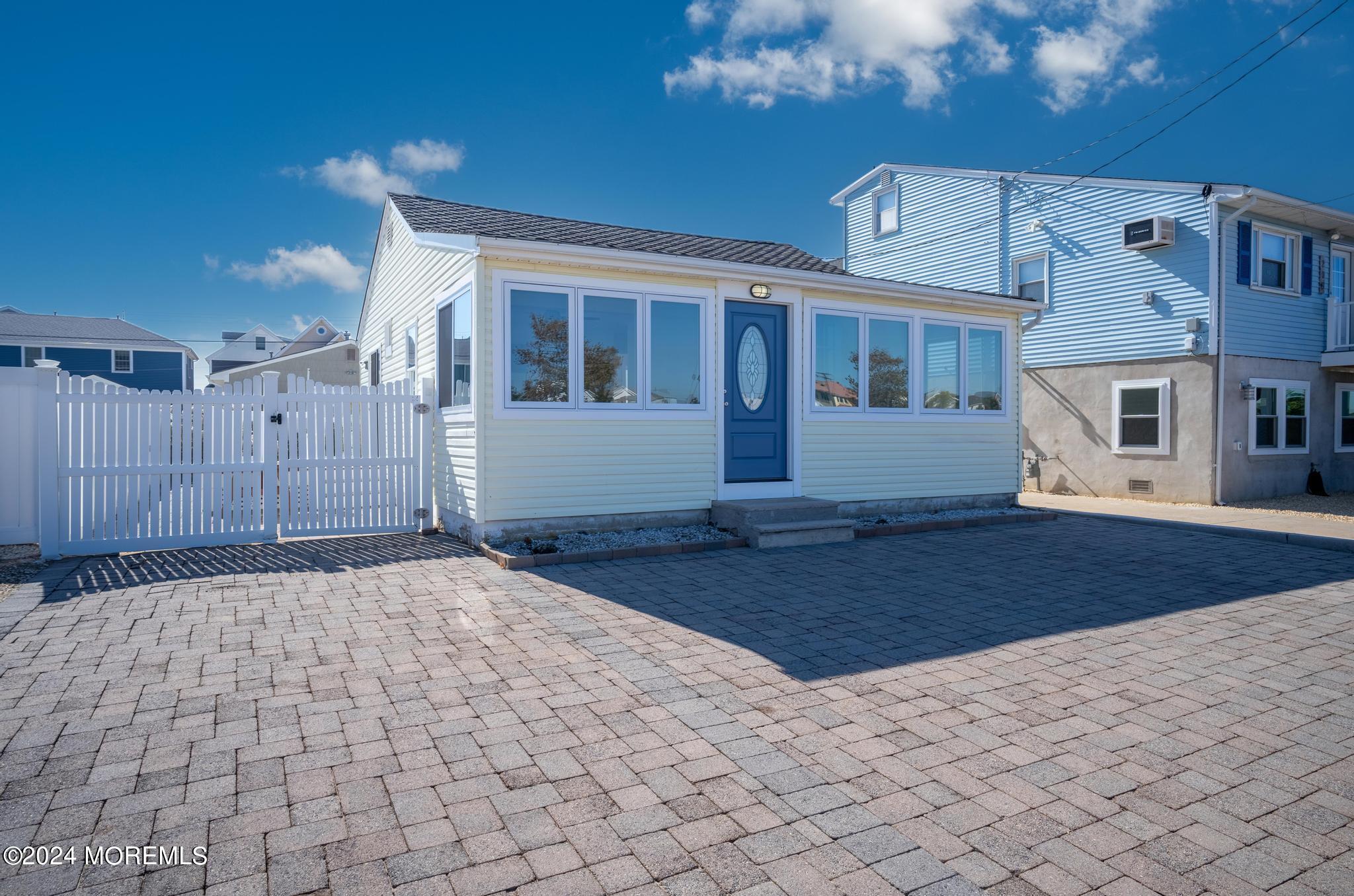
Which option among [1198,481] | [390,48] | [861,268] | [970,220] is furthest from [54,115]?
[1198,481]

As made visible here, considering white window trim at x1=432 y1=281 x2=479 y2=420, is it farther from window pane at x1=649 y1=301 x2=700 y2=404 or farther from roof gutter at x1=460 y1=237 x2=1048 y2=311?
window pane at x1=649 y1=301 x2=700 y2=404

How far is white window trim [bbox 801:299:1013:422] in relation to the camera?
8.98 metres

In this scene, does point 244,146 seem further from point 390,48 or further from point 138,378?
point 138,378

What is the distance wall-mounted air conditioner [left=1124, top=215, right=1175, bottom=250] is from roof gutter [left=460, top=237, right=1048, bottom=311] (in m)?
4.04

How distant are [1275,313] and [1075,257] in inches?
137

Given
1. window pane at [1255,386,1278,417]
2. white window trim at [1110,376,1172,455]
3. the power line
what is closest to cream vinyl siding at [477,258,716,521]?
white window trim at [1110,376,1172,455]

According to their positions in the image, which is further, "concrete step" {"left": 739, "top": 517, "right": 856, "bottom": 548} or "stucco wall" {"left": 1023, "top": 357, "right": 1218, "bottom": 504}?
"stucco wall" {"left": 1023, "top": 357, "right": 1218, "bottom": 504}

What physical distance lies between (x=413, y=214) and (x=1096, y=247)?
12444 millimetres

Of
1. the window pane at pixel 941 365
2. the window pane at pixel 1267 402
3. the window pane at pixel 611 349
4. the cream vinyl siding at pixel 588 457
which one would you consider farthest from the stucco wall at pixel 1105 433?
the window pane at pixel 611 349

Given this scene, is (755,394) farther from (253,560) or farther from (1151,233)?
(1151,233)

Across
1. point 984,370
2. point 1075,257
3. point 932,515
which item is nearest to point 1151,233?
point 1075,257

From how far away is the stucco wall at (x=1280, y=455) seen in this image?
12.5 m

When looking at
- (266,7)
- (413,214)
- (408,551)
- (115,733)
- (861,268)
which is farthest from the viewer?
(861,268)

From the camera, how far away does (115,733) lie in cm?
300
